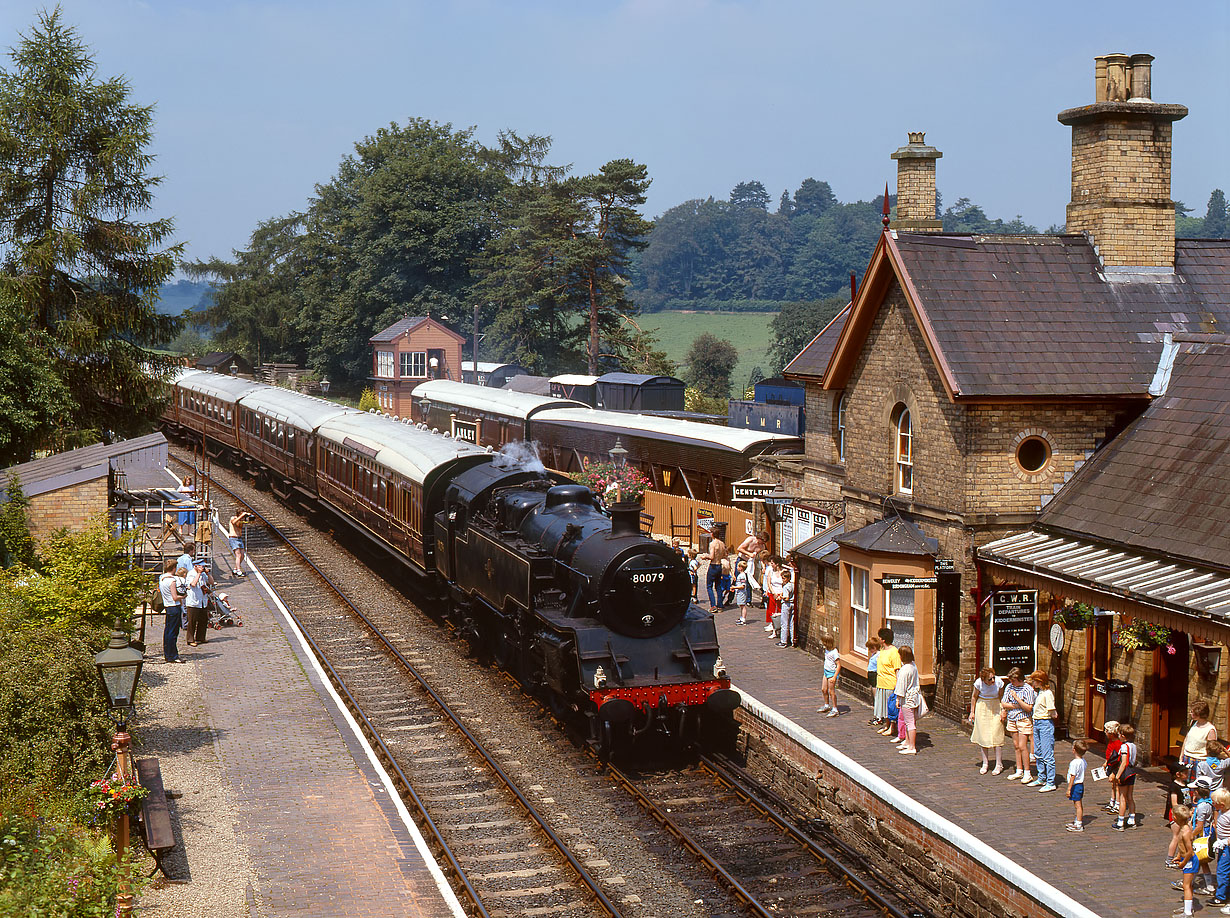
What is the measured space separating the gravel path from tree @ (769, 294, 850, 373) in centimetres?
6123

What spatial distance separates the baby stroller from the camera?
22.8m

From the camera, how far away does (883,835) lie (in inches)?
528

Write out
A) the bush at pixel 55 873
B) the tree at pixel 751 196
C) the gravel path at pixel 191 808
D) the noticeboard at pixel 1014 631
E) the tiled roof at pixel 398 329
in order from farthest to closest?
1. the tree at pixel 751 196
2. the tiled roof at pixel 398 329
3. the noticeboard at pixel 1014 631
4. the gravel path at pixel 191 808
5. the bush at pixel 55 873

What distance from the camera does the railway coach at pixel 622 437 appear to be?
28922mm

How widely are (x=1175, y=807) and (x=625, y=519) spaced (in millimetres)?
7408

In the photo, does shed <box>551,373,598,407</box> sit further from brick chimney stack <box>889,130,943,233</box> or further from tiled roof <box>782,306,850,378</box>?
brick chimney stack <box>889,130,943,233</box>

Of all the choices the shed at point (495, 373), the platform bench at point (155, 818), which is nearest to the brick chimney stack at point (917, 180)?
the platform bench at point (155, 818)

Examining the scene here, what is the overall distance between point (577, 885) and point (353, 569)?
17423 mm

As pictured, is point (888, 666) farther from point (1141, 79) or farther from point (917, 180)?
point (917, 180)

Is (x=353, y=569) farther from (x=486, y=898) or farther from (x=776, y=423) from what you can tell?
(x=486, y=898)

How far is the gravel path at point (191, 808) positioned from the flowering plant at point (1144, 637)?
9.65 metres

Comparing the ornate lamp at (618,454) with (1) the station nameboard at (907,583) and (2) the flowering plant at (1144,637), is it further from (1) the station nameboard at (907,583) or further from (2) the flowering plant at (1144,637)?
(2) the flowering plant at (1144,637)

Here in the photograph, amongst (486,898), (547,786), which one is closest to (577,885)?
(486,898)

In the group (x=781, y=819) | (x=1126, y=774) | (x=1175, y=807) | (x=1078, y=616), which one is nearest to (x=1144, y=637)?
(x=1078, y=616)
